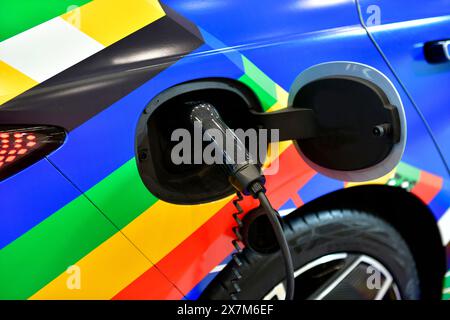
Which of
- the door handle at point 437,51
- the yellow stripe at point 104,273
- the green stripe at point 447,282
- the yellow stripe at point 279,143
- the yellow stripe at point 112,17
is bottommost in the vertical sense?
the green stripe at point 447,282

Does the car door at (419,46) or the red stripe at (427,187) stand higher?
the car door at (419,46)

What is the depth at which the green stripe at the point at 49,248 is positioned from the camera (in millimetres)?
770

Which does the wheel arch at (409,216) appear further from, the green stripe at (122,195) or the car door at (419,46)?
the green stripe at (122,195)

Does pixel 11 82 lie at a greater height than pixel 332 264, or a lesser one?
greater

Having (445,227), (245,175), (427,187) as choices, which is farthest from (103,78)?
(445,227)

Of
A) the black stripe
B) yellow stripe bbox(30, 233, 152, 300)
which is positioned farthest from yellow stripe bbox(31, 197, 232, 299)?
the black stripe

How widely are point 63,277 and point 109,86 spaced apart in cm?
38

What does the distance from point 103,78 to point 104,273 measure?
0.38 metres

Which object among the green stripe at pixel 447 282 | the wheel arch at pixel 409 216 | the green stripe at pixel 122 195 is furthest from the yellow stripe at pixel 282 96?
the green stripe at pixel 447 282

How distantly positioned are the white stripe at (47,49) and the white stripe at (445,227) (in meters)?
0.92

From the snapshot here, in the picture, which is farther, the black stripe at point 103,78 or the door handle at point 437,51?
the door handle at point 437,51

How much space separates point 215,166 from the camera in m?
0.93

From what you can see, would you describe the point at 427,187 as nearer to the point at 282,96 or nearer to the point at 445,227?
the point at 445,227
